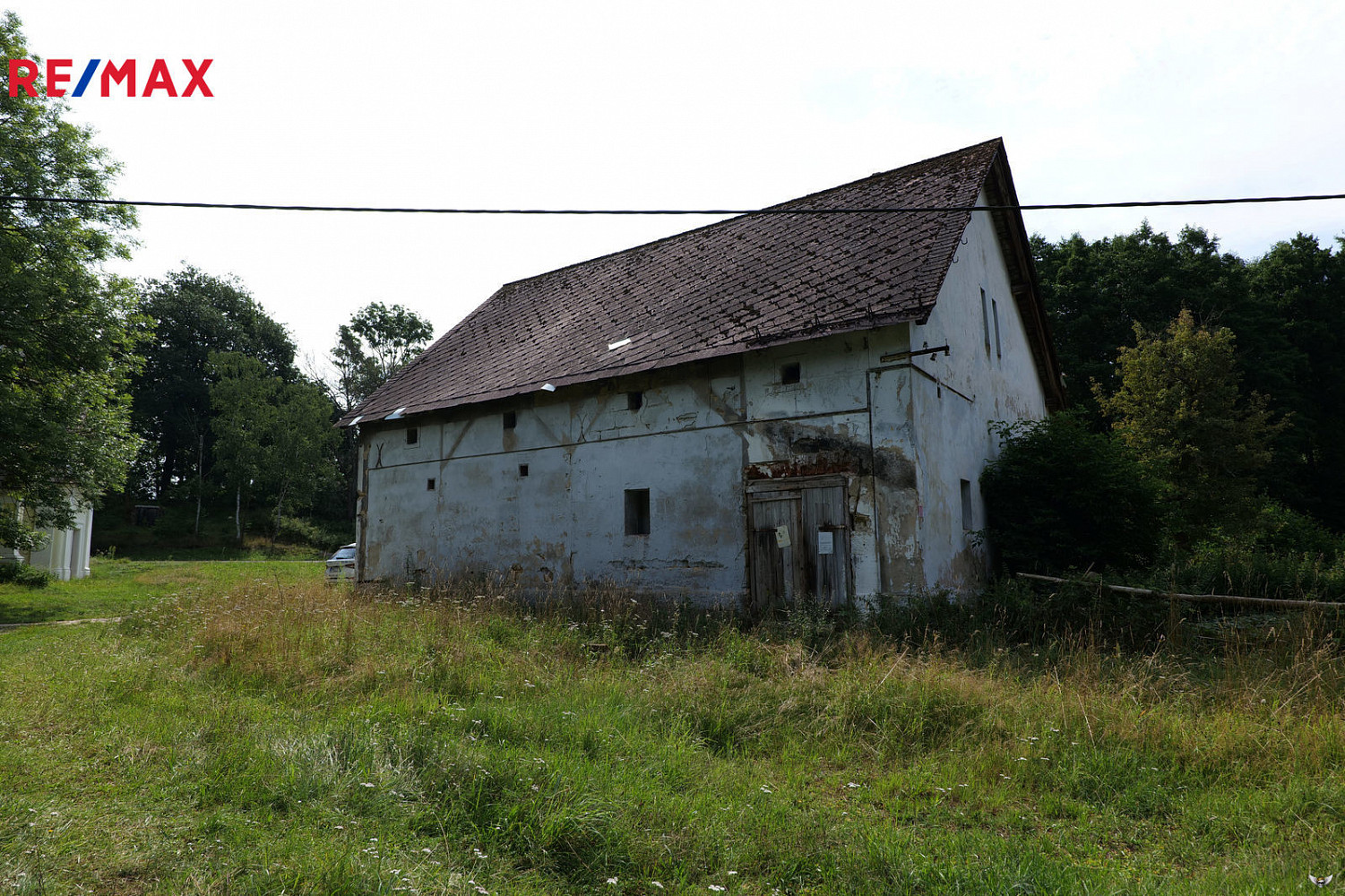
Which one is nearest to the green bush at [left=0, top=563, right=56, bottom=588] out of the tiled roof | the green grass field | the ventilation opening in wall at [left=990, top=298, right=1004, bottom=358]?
the tiled roof

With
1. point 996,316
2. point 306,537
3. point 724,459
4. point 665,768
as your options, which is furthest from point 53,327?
point 306,537

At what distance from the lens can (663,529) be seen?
38.4 feet

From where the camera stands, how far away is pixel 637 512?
12.5 meters

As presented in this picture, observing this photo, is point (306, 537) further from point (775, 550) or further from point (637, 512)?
point (775, 550)

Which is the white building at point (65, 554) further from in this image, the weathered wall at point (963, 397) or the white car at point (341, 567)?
the weathered wall at point (963, 397)

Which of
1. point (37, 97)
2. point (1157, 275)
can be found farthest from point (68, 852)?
point (1157, 275)

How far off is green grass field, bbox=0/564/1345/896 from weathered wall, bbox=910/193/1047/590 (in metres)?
2.65

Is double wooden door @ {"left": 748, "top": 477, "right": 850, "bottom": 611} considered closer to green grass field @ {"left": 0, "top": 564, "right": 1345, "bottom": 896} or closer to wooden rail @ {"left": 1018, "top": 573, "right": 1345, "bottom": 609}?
green grass field @ {"left": 0, "top": 564, "right": 1345, "bottom": 896}

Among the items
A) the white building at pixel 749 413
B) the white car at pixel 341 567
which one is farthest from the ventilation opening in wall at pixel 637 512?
the white car at pixel 341 567

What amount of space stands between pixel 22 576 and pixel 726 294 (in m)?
19.2

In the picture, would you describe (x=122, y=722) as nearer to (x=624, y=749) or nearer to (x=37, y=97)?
(x=624, y=749)

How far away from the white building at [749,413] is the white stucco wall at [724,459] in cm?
4

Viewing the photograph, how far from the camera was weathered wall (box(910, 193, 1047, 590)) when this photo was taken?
1012 centimetres

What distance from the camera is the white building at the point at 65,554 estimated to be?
2191cm
